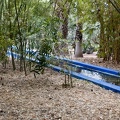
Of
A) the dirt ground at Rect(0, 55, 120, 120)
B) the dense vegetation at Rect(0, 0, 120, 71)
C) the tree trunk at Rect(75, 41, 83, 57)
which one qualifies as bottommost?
the dirt ground at Rect(0, 55, 120, 120)

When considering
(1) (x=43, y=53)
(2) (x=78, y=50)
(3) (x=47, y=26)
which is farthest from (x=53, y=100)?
(2) (x=78, y=50)

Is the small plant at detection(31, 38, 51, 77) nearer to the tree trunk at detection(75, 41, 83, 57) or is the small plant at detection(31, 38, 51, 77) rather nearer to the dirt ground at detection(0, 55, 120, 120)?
the dirt ground at detection(0, 55, 120, 120)

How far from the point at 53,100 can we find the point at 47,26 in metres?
1.43

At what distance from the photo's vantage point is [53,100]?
122 inches

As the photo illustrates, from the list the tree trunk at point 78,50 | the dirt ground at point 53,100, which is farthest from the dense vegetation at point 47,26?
the tree trunk at point 78,50

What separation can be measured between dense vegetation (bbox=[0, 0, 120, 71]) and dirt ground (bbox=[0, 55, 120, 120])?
509 mm

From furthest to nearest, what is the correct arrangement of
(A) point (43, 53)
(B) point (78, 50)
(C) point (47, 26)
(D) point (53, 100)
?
1. (B) point (78, 50)
2. (C) point (47, 26)
3. (A) point (43, 53)
4. (D) point (53, 100)

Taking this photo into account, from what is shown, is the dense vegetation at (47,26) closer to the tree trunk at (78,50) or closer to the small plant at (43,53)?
the small plant at (43,53)

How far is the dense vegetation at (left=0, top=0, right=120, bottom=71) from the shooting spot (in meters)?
3.95

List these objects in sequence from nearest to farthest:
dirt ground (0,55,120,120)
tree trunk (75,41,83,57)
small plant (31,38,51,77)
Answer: dirt ground (0,55,120,120), small plant (31,38,51,77), tree trunk (75,41,83,57)

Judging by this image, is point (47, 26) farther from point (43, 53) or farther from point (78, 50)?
point (78, 50)

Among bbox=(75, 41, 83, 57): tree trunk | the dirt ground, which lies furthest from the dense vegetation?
bbox=(75, 41, 83, 57): tree trunk

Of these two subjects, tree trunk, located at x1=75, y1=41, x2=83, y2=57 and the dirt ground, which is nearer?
the dirt ground

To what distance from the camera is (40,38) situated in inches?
157
